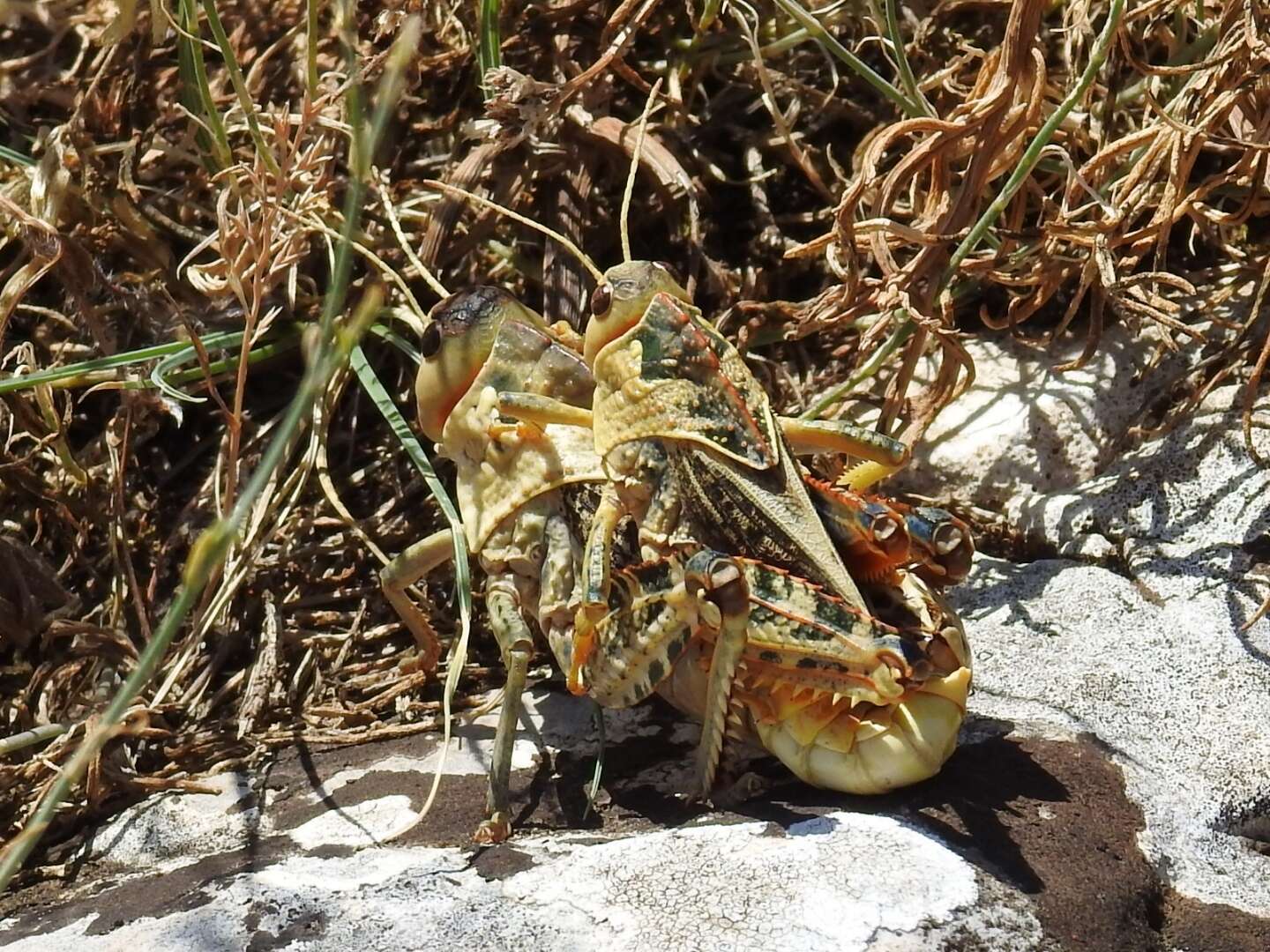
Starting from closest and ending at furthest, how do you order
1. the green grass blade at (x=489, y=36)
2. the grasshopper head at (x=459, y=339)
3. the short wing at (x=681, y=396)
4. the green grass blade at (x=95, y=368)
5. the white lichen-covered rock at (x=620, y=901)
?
the white lichen-covered rock at (x=620, y=901) < the short wing at (x=681, y=396) < the grasshopper head at (x=459, y=339) < the green grass blade at (x=95, y=368) < the green grass blade at (x=489, y=36)

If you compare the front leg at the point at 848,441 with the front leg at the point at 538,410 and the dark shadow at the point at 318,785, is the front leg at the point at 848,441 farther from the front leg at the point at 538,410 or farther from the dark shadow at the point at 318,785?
the dark shadow at the point at 318,785

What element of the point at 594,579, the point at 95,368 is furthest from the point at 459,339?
the point at 95,368

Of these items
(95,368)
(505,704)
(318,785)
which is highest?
(95,368)

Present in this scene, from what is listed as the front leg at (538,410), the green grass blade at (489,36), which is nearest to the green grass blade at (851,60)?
the green grass blade at (489,36)

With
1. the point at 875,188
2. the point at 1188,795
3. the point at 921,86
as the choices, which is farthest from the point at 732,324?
the point at 1188,795

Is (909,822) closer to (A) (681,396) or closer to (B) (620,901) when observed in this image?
(B) (620,901)

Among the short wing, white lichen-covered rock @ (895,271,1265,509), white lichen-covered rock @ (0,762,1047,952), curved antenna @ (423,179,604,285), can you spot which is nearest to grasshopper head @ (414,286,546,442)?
curved antenna @ (423,179,604,285)

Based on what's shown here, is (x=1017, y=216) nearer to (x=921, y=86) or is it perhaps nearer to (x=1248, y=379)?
(x=921, y=86)
